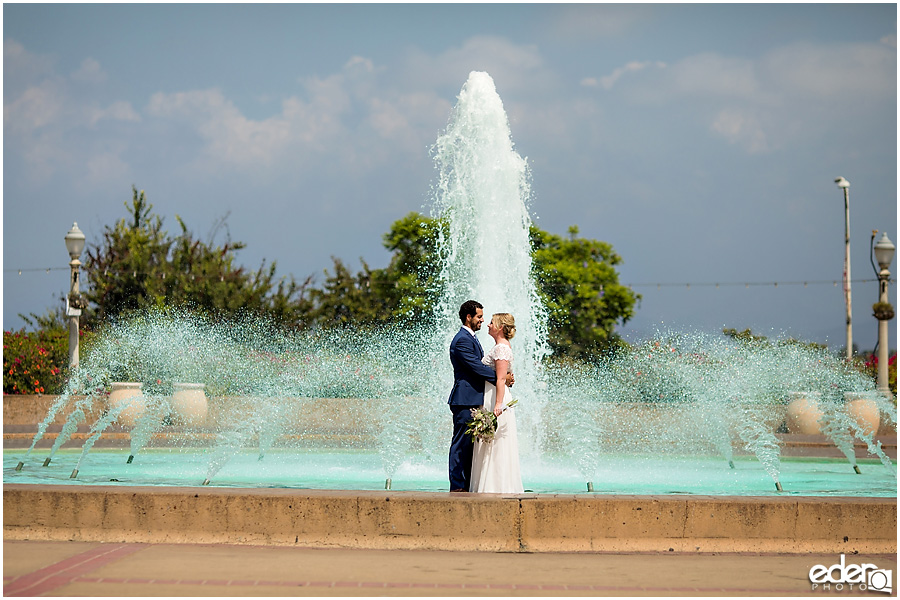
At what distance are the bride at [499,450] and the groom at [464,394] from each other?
0.08 m

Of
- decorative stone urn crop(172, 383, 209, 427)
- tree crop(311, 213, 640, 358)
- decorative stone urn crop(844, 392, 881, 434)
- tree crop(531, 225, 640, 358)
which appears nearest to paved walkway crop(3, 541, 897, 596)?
decorative stone urn crop(172, 383, 209, 427)

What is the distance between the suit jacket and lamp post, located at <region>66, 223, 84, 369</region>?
49.9ft

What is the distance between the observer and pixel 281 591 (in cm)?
585

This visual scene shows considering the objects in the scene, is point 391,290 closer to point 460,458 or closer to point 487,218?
point 487,218

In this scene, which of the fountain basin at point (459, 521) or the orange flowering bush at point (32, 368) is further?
the orange flowering bush at point (32, 368)

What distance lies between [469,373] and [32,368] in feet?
59.1

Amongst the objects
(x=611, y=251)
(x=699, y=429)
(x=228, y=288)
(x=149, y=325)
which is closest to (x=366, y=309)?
(x=228, y=288)

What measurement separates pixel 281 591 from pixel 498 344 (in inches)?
122

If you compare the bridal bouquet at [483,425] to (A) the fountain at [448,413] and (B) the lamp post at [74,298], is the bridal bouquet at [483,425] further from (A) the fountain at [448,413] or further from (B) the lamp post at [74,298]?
(B) the lamp post at [74,298]

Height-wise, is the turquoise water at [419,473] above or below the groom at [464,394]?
below

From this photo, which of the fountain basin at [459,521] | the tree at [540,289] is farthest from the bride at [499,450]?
the tree at [540,289]

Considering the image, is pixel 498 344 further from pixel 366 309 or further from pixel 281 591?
pixel 366 309

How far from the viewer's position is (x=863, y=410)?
2048 centimetres

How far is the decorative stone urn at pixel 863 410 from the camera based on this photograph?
20203 millimetres
